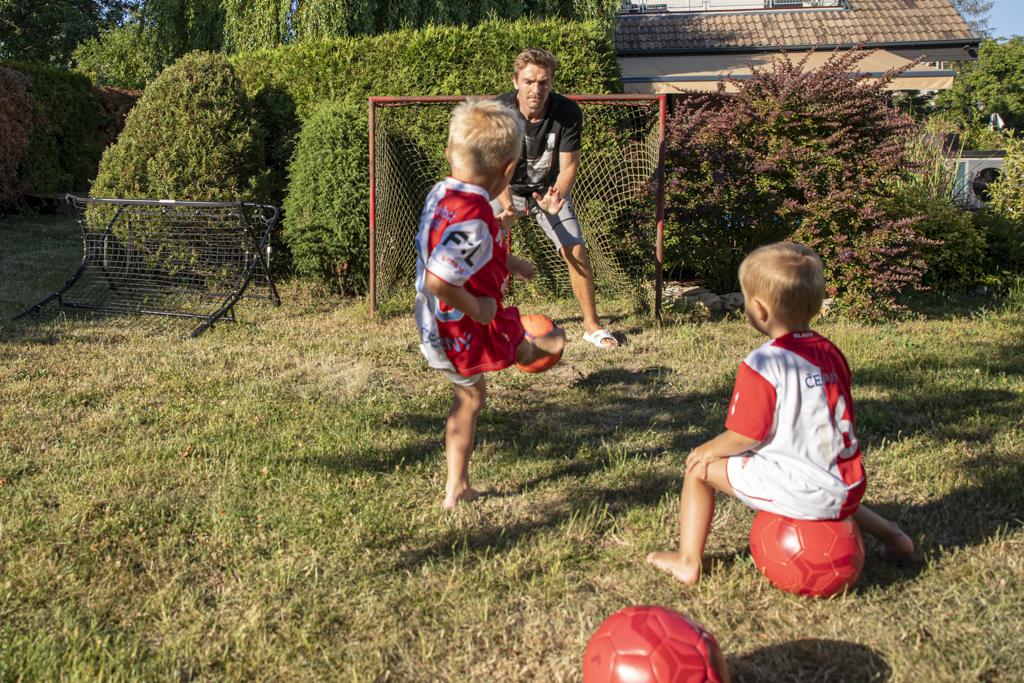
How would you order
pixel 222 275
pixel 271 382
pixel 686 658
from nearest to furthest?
pixel 686 658 → pixel 271 382 → pixel 222 275

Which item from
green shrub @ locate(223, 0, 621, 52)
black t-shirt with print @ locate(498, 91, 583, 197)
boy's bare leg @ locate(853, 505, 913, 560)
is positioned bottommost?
boy's bare leg @ locate(853, 505, 913, 560)

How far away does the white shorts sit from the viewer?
104 inches

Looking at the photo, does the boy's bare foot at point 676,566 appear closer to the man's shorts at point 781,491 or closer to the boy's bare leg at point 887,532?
the man's shorts at point 781,491

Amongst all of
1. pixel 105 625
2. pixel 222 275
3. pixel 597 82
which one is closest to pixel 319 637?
pixel 105 625

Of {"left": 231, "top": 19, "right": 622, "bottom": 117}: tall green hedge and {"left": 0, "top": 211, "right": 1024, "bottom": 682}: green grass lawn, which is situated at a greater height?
{"left": 231, "top": 19, "right": 622, "bottom": 117}: tall green hedge

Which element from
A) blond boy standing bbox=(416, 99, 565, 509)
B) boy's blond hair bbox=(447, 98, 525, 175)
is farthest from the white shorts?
boy's blond hair bbox=(447, 98, 525, 175)

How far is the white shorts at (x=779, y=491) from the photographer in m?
2.64

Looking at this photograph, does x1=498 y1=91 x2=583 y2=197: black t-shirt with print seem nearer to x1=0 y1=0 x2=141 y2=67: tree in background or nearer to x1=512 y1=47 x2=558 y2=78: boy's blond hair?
x1=512 y1=47 x2=558 y2=78: boy's blond hair

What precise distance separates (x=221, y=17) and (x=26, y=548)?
15445mm

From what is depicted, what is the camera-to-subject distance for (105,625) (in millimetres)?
2590

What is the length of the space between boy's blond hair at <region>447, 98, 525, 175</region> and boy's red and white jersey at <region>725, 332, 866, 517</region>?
1182 millimetres

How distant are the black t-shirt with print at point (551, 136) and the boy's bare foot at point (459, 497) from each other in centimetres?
322

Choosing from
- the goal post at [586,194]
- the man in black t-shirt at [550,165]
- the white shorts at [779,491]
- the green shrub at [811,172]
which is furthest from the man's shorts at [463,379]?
the green shrub at [811,172]

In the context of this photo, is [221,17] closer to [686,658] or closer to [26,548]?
[26,548]
